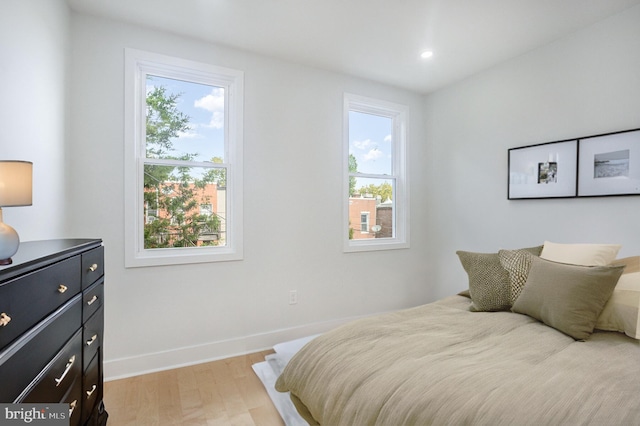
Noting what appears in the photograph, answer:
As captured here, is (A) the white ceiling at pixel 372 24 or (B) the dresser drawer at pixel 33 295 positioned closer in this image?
(B) the dresser drawer at pixel 33 295

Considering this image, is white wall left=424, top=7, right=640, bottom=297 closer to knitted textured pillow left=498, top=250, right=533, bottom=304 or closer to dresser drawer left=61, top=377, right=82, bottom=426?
knitted textured pillow left=498, top=250, right=533, bottom=304

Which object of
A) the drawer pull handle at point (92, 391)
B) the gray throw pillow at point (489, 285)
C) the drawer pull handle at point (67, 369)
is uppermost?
the gray throw pillow at point (489, 285)

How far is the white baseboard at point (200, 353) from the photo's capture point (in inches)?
93.0

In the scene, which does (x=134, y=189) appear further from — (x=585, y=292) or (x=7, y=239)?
(x=585, y=292)

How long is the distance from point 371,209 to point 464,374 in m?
2.49

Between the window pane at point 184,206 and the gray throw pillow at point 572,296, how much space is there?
7.79 ft

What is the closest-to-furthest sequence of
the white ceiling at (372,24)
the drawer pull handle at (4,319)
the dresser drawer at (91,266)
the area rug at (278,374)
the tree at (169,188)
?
the drawer pull handle at (4,319) < the dresser drawer at (91,266) < the area rug at (278,374) < the white ceiling at (372,24) < the tree at (169,188)

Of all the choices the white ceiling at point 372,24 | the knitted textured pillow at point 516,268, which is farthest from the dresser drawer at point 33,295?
the knitted textured pillow at point 516,268

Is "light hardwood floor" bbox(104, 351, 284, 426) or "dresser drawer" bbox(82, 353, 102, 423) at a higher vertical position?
"dresser drawer" bbox(82, 353, 102, 423)

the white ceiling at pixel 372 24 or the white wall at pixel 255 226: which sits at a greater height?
the white ceiling at pixel 372 24

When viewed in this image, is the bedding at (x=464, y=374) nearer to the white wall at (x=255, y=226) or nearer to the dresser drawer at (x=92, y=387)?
the dresser drawer at (x=92, y=387)

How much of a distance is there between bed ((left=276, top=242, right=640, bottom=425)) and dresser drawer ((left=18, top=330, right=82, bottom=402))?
961mm

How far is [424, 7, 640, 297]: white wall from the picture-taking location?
230 cm

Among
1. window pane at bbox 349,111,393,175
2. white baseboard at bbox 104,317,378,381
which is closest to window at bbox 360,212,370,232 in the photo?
window pane at bbox 349,111,393,175
